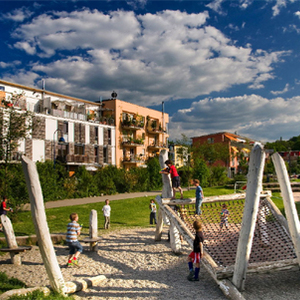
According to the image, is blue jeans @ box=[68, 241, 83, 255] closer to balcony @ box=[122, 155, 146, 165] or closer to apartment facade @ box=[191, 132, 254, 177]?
balcony @ box=[122, 155, 146, 165]

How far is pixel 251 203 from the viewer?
6.05 meters

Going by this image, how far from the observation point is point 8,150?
16.8m

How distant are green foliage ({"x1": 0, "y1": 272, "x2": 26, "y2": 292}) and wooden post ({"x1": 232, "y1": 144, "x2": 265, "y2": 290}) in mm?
4853

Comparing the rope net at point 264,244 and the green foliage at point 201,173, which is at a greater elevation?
the green foliage at point 201,173

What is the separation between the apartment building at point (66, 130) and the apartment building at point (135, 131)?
1259 millimetres

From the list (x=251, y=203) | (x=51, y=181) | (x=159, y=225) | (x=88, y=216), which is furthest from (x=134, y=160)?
(x=251, y=203)

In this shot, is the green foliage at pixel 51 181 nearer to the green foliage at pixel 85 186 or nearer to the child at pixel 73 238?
the green foliage at pixel 85 186

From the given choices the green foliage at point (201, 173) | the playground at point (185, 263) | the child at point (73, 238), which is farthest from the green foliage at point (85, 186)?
the child at point (73, 238)

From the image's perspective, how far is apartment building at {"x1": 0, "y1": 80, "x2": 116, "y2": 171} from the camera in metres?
33.4

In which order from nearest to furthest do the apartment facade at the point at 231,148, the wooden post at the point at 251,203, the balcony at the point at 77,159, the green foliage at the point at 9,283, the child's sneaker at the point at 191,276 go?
the wooden post at the point at 251,203 < the green foliage at the point at 9,283 < the child's sneaker at the point at 191,276 < the balcony at the point at 77,159 < the apartment facade at the point at 231,148

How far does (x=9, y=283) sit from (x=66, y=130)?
101 ft

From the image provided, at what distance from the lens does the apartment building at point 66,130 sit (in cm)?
3338

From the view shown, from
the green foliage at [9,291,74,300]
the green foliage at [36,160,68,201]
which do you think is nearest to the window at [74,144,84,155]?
the green foliage at [36,160,68,201]

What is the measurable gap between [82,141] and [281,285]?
33.6 meters
